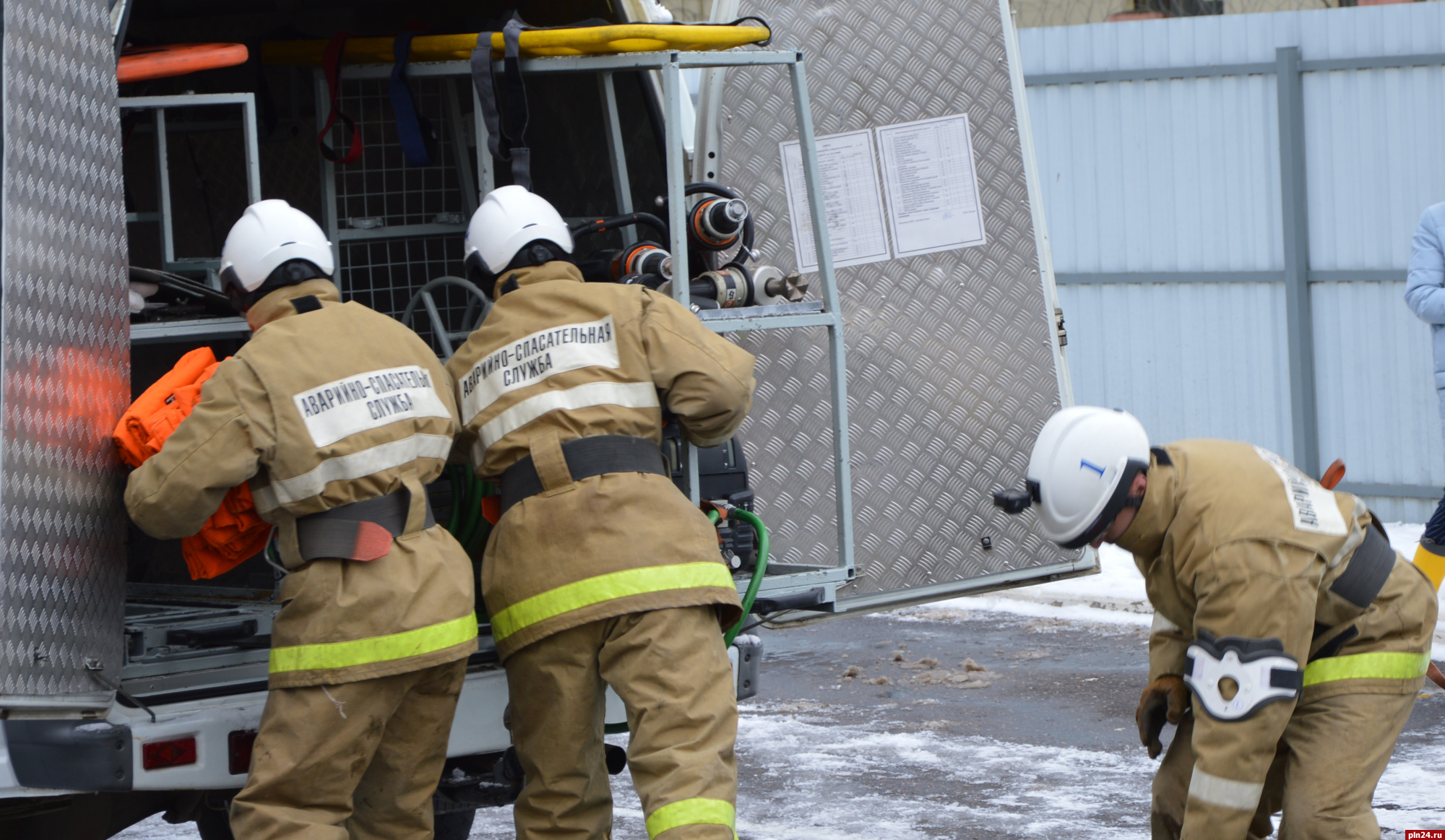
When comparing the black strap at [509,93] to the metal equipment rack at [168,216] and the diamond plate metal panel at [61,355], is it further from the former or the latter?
the diamond plate metal panel at [61,355]

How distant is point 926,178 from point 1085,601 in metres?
3.98

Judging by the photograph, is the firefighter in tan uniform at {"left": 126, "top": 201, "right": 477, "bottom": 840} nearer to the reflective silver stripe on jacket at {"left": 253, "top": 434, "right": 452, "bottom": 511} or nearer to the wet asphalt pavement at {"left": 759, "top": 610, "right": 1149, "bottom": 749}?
the reflective silver stripe on jacket at {"left": 253, "top": 434, "right": 452, "bottom": 511}

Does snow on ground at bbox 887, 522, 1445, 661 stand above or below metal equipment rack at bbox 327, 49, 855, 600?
below

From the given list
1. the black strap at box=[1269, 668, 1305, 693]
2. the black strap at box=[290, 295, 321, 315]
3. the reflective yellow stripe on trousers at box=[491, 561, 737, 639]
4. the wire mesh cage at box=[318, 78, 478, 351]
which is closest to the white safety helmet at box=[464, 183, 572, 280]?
the black strap at box=[290, 295, 321, 315]

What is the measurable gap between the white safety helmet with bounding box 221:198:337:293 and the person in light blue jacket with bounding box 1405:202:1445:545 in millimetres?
5137

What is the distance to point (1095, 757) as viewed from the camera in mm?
5770

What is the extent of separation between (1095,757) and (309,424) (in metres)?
3.38

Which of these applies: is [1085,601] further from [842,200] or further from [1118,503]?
[1118,503]

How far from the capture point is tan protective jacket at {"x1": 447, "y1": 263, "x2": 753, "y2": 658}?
3740mm

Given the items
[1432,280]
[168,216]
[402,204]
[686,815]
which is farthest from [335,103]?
[1432,280]

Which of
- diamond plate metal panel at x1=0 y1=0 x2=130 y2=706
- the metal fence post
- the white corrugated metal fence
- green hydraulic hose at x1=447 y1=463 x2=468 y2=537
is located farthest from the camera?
the metal fence post

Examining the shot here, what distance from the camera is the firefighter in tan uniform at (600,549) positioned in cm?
370

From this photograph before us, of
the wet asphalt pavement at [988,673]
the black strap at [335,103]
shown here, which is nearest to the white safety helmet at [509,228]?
the black strap at [335,103]

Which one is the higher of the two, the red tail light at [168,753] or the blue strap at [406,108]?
the blue strap at [406,108]
